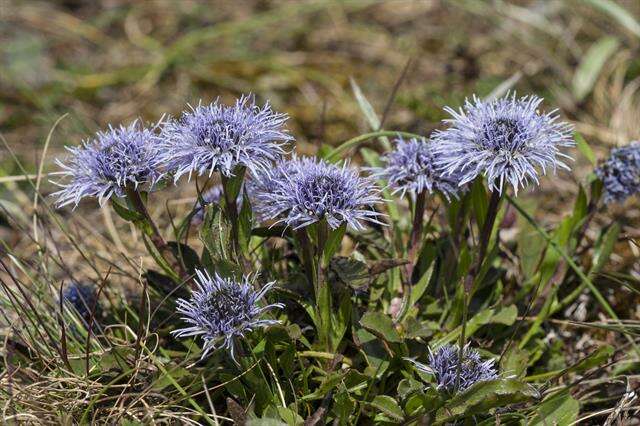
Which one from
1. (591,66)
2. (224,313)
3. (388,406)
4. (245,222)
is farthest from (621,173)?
(591,66)

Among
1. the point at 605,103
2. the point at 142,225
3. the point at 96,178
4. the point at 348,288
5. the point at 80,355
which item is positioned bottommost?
the point at 80,355

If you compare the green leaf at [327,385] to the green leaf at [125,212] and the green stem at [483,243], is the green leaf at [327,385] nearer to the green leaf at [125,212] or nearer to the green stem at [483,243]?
the green stem at [483,243]

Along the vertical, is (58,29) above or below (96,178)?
above

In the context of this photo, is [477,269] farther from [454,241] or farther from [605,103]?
[605,103]

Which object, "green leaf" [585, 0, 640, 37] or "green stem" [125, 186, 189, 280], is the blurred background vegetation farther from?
"green stem" [125, 186, 189, 280]

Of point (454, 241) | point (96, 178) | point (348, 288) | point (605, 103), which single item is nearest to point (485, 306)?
point (454, 241)

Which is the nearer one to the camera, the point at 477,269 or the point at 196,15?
the point at 477,269
